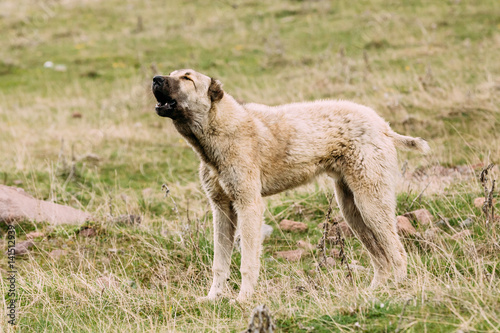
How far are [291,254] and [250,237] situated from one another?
1.23 m

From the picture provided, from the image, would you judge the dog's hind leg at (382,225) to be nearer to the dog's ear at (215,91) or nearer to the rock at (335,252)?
the rock at (335,252)

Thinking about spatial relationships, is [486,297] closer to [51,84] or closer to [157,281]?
[157,281]

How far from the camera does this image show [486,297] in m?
3.66

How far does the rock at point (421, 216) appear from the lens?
6.45m

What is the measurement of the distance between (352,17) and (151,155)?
12.4 meters

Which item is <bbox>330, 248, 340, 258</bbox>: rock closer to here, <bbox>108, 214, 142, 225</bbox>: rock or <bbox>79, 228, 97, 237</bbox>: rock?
<bbox>108, 214, 142, 225</bbox>: rock

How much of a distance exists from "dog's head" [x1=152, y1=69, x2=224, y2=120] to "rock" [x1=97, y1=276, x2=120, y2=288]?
168 centimetres

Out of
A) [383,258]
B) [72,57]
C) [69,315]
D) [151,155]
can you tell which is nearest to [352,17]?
[72,57]

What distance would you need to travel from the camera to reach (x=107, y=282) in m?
5.61

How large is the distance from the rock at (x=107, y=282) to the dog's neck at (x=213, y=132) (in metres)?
1.47

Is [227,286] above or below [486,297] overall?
below

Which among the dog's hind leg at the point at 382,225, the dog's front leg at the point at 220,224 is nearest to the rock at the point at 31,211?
the dog's front leg at the point at 220,224

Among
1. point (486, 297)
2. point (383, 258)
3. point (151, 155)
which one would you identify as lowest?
point (151, 155)

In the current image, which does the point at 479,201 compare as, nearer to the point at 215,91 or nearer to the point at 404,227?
the point at 404,227
